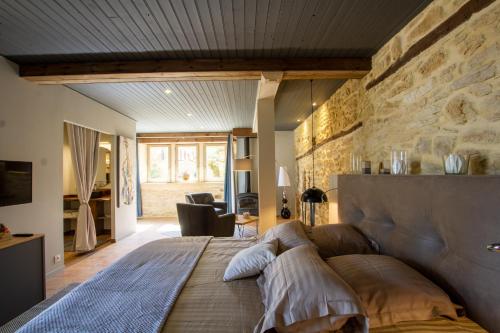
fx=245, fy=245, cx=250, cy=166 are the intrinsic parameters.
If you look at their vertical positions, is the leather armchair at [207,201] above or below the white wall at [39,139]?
below

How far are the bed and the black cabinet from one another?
4.11 feet

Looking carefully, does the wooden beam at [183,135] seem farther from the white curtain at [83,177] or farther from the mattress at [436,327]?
the mattress at [436,327]

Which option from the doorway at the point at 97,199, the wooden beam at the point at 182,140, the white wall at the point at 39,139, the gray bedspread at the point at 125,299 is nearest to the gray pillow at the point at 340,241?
the gray bedspread at the point at 125,299

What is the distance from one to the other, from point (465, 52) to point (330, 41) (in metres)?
1.10

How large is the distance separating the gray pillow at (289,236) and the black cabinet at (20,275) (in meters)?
2.22

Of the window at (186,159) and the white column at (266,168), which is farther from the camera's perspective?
the window at (186,159)

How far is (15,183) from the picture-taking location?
253 cm

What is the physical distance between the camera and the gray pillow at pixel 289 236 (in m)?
1.72

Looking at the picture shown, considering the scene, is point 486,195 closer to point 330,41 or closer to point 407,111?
point 407,111

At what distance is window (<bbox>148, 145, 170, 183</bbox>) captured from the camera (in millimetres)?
7508

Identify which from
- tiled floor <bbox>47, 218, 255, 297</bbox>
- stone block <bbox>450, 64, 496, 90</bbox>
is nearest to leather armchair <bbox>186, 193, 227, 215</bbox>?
tiled floor <bbox>47, 218, 255, 297</bbox>

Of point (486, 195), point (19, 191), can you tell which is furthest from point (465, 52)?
point (19, 191)

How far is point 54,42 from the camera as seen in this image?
7.14ft

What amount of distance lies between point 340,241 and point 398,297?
760 mm
